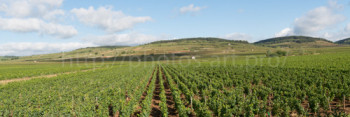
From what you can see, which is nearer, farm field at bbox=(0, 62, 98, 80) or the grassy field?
the grassy field

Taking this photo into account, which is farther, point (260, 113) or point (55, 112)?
point (55, 112)

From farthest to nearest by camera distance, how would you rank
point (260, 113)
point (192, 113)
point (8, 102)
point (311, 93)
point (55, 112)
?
1. point (8, 102)
2. point (311, 93)
3. point (192, 113)
4. point (55, 112)
5. point (260, 113)

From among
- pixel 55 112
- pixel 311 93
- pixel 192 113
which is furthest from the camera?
pixel 311 93

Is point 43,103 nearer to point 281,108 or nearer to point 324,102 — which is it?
point 281,108

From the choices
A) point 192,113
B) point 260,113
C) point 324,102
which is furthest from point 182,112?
point 324,102

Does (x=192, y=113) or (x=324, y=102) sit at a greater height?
(x=324, y=102)

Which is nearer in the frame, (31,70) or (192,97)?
(192,97)

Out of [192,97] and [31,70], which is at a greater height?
[192,97]

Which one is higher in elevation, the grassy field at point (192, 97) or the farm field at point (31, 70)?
the grassy field at point (192, 97)

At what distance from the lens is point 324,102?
1335 cm

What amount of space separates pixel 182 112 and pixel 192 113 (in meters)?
2.44

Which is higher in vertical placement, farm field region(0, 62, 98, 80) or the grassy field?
the grassy field

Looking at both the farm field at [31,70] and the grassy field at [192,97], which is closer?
the grassy field at [192,97]

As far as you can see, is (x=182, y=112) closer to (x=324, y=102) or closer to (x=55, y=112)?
(x=55, y=112)
